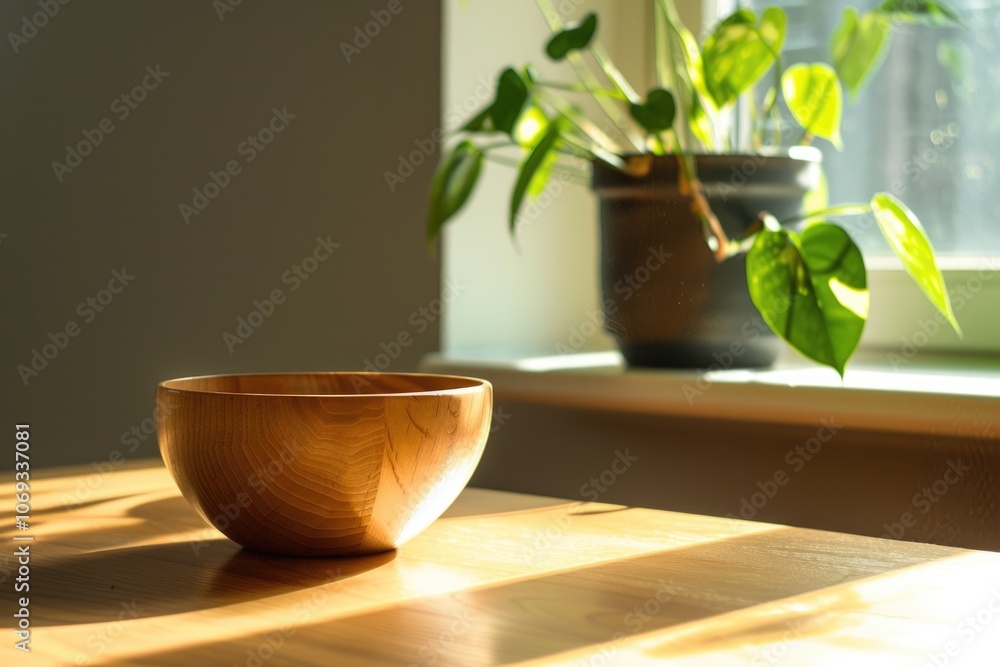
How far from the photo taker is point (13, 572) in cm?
55

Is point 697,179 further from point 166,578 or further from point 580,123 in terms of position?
point 166,578

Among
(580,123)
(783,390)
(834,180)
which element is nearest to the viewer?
(783,390)

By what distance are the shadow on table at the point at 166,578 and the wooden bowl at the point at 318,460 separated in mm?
16

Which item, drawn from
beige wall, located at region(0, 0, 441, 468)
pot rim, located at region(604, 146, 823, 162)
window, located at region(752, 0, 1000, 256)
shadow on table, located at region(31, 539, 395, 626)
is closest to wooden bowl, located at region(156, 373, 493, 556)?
shadow on table, located at region(31, 539, 395, 626)

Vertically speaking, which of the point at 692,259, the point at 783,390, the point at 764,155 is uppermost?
the point at 764,155

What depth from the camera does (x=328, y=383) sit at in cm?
72

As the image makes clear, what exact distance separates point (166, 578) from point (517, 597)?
0.18 metres

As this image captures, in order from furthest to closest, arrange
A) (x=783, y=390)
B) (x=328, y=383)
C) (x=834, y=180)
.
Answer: (x=834, y=180) → (x=783, y=390) → (x=328, y=383)

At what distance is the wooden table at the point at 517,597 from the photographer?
1.37 feet

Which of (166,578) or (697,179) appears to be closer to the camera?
(166,578)

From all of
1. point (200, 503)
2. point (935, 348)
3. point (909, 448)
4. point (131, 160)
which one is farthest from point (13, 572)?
point (935, 348)

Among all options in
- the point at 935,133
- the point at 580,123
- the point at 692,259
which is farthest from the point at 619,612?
the point at 935,133

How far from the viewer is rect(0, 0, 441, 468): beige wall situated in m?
1.39

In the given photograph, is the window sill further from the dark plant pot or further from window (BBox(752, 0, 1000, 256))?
window (BBox(752, 0, 1000, 256))
